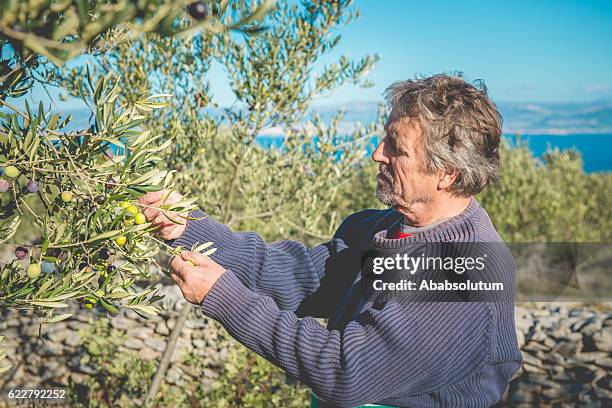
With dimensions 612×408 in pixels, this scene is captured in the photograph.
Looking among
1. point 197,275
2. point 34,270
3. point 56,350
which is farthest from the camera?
point 56,350

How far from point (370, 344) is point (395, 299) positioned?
0.85 ft

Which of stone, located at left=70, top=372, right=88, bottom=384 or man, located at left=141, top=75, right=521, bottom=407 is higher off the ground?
man, located at left=141, top=75, right=521, bottom=407

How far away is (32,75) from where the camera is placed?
1967mm

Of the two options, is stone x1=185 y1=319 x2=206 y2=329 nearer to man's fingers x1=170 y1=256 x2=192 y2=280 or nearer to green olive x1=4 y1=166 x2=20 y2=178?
man's fingers x1=170 y1=256 x2=192 y2=280

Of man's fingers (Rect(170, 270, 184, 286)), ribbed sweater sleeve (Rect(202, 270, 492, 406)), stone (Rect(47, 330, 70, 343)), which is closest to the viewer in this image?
ribbed sweater sleeve (Rect(202, 270, 492, 406))

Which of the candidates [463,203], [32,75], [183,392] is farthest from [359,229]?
[183,392]

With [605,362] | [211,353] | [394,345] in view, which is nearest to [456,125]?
[394,345]

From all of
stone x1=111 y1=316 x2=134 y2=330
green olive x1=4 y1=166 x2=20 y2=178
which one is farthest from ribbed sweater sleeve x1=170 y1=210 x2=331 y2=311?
stone x1=111 y1=316 x2=134 y2=330

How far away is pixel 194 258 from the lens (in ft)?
8.04

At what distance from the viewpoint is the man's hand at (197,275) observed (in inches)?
96.7

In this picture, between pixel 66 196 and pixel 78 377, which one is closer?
pixel 66 196

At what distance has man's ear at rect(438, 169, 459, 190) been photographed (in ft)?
9.46

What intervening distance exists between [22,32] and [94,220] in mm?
712

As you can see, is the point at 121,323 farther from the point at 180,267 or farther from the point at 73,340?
the point at 180,267
